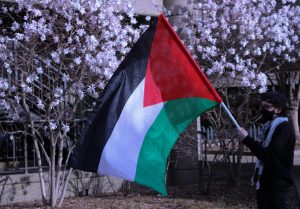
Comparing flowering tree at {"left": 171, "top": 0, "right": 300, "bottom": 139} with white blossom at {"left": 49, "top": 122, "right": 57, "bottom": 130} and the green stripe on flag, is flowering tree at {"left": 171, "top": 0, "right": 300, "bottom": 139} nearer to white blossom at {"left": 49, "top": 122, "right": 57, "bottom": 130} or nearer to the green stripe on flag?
white blossom at {"left": 49, "top": 122, "right": 57, "bottom": 130}

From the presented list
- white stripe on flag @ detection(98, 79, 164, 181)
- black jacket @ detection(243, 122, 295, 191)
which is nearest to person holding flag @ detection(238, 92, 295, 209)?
black jacket @ detection(243, 122, 295, 191)

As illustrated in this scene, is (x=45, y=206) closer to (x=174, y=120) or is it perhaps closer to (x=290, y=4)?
(x=174, y=120)

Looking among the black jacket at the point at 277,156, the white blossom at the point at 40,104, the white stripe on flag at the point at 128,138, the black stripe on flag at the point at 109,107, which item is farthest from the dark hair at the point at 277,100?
the white blossom at the point at 40,104

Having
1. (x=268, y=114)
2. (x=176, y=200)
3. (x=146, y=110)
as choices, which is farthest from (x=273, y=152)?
(x=176, y=200)

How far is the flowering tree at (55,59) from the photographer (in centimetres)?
779

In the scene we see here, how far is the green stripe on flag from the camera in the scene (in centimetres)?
461

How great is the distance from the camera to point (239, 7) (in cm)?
953

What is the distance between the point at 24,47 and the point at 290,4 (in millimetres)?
5208

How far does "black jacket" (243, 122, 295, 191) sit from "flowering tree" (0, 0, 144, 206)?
3789 mm

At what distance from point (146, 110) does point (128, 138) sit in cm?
28

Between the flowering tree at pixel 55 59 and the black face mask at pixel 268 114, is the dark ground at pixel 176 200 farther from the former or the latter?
the black face mask at pixel 268 114

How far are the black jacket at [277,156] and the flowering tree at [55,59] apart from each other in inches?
149

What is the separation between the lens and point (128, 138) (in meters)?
4.62

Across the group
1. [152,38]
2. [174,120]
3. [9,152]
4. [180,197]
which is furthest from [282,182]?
[9,152]
